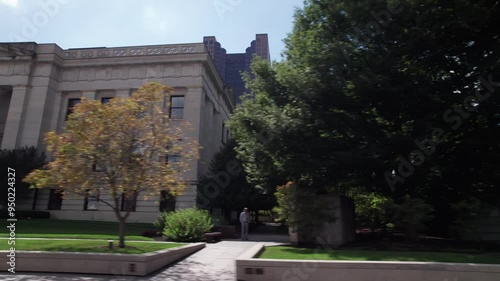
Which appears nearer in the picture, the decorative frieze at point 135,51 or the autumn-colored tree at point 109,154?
the autumn-colored tree at point 109,154

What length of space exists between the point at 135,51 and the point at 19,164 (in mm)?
14137

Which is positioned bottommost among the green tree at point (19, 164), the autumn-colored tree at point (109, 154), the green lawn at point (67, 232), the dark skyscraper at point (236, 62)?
the green lawn at point (67, 232)

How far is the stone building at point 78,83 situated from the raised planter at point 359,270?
2308cm

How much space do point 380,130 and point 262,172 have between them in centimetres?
596

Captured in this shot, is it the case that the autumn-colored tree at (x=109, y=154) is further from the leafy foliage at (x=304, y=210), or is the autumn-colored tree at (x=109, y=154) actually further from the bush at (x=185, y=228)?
the bush at (x=185, y=228)

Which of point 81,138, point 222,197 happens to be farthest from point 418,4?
point 222,197

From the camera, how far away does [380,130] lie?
1554cm

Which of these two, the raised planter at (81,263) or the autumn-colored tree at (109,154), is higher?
the autumn-colored tree at (109,154)

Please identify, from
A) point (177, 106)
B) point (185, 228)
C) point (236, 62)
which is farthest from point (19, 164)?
point (236, 62)

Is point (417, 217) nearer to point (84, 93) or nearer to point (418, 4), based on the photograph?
point (418, 4)

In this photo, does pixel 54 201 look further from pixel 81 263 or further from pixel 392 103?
pixel 392 103

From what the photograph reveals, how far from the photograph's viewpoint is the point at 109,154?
11.0m

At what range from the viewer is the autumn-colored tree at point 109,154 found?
10.7 m

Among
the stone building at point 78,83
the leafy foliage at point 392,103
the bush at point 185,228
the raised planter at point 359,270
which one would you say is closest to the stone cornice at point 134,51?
the stone building at point 78,83
